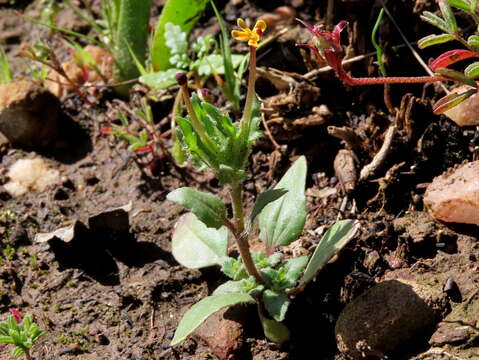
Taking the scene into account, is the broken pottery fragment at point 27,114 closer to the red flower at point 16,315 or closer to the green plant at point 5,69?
the green plant at point 5,69

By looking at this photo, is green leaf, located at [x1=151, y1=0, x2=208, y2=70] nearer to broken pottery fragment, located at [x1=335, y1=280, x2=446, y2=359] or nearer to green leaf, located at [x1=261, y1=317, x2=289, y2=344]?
green leaf, located at [x1=261, y1=317, x2=289, y2=344]

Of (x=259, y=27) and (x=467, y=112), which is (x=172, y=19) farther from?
(x=467, y=112)

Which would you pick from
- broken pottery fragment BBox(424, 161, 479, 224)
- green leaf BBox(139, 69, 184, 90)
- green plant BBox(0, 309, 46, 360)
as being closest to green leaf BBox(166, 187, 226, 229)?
green plant BBox(0, 309, 46, 360)

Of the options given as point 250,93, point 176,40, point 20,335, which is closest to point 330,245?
point 250,93

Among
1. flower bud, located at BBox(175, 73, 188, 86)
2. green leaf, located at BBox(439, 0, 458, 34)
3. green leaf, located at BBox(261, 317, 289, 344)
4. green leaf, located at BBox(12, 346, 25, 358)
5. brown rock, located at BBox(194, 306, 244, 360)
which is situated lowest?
brown rock, located at BBox(194, 306, 244, 360)

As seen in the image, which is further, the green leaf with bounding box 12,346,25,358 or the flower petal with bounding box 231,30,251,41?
the green leaf with bounding box 12,346,25,358

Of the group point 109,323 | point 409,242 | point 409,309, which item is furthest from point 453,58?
point 109,323
